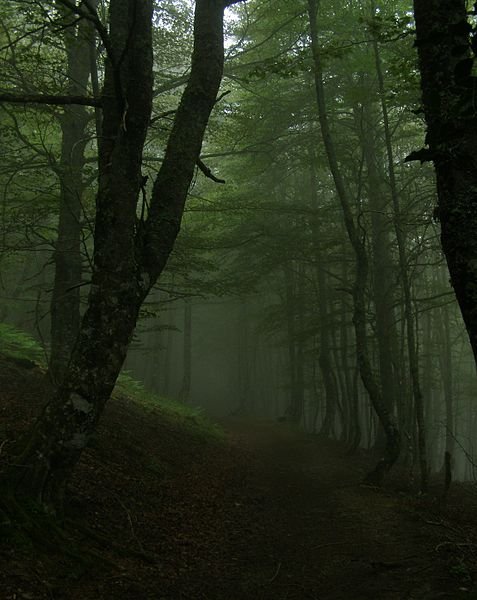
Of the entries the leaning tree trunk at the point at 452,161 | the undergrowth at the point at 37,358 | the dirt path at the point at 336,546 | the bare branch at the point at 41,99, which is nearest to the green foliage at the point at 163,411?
the undergrowth at the point at 37,358

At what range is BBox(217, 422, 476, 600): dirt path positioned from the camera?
478 cm

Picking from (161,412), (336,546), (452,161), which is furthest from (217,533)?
(161,412)

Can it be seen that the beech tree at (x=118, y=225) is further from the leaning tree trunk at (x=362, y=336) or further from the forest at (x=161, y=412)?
the leaning tree trunk at (x=362, y=336)

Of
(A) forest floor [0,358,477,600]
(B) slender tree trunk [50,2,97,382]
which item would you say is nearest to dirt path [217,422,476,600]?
(A) forest floor [0,358,477,600]

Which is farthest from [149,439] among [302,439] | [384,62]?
[384,62]

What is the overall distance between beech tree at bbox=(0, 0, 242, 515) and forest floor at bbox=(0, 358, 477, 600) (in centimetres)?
60

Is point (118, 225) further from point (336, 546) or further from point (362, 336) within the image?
point (362, 336)

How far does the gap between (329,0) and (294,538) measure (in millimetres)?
13446

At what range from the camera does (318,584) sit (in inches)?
198

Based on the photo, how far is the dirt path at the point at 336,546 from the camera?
4.78m

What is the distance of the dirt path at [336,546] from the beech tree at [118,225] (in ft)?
7.24

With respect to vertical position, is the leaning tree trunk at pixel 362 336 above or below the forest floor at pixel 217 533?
above

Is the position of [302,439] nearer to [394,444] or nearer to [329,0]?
[394,444]

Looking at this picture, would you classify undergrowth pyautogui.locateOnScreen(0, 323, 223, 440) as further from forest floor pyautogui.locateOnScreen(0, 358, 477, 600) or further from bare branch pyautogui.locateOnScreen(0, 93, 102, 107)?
bare branch pyautogui.locateOnScreen(0, 93, 102, 107)
